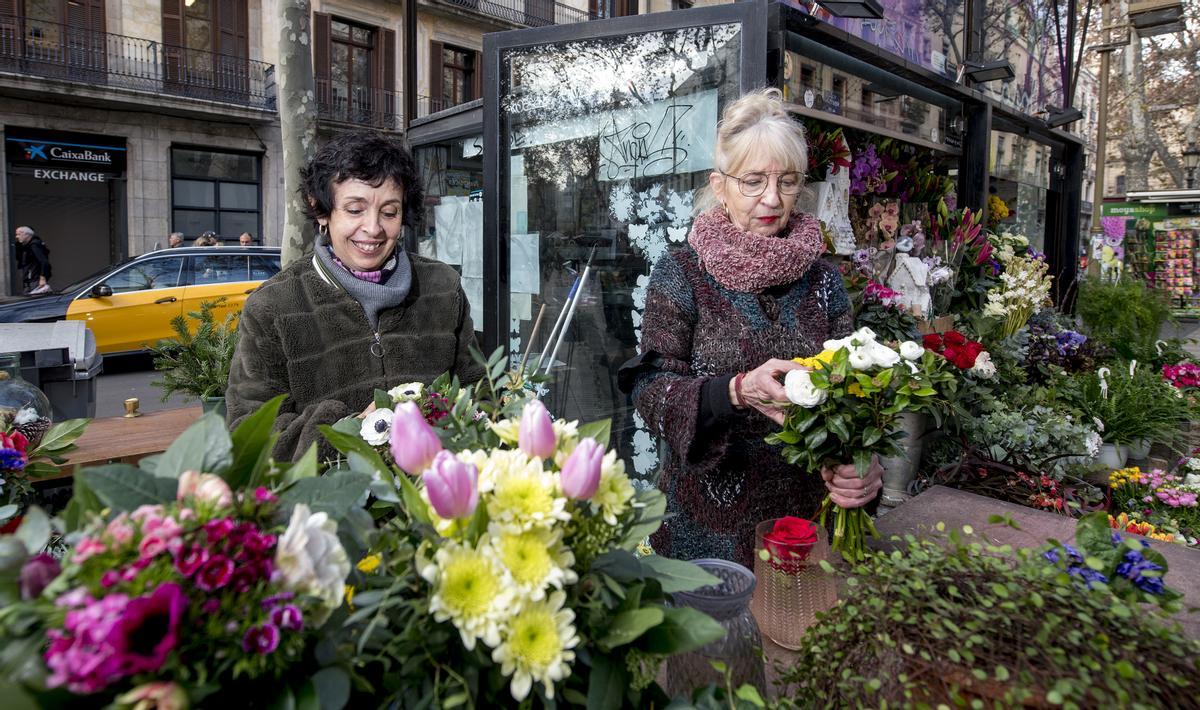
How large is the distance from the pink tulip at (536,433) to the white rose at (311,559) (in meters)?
0.20

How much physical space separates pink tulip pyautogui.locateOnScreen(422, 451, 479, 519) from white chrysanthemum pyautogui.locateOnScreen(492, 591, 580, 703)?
11 cm

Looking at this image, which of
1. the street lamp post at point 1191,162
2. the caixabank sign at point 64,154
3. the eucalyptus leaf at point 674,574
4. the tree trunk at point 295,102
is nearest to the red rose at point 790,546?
the eucalyptus leaf at point 674,574

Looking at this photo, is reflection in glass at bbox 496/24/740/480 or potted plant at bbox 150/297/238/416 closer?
reflection in glass at bbox 496/24/740/480

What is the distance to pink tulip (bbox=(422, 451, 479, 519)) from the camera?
0.63 meters

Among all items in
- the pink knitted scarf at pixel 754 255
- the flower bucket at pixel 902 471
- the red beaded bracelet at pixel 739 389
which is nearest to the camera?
the red beaded bracelet at pixel 739 389

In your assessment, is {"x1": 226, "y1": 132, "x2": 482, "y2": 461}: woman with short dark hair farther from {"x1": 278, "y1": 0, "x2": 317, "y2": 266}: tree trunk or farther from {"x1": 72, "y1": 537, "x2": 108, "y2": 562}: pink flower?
{"x1": 278, "y1": 0, "x2": 317, "y2": 266}: tree trunk

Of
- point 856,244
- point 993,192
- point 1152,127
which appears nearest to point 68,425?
point 856,244

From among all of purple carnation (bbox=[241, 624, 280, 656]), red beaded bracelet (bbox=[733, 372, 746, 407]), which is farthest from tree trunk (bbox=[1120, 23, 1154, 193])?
purple carnation (bbox=[241, 624, 280, 656])

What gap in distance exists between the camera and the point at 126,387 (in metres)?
8.34

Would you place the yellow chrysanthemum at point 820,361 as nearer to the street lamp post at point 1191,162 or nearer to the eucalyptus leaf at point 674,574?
→ the eucalyptus leaf at point 674,574

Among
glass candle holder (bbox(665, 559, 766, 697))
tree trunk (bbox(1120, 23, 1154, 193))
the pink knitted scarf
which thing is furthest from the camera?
tree trunk (bbox(1120, 23, 1154, 193))

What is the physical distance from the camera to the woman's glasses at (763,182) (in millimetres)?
1881

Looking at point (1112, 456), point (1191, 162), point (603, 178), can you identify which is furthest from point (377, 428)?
point (1191, 162)

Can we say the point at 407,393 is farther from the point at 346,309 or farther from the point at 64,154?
the point at 64,154
